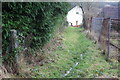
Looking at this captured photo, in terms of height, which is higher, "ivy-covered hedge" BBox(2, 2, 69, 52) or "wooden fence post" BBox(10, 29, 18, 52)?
"ivy-covered hedge" BBox(2, 2, 69, 52)

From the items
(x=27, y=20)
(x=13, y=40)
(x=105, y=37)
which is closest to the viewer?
(x=13, y=40)

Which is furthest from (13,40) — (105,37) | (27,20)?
(105,37)

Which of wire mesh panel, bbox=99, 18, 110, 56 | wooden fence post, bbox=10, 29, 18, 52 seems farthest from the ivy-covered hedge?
wire mesh panel, bbox=99, 18, 110, 56

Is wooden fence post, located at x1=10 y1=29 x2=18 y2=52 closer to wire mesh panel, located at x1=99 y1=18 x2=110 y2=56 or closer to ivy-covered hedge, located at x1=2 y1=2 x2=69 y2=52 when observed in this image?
ivy-covered hedge, located at x1=2 y1=2 x2=69 y2=52

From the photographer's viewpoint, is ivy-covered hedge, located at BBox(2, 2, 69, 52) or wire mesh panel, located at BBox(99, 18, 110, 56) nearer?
ivy-covered hedge, located at BBox(2, 2, 69, 52)

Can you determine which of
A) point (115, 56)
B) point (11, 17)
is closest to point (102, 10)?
point (115, 56)

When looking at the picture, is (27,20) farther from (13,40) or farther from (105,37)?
(105,37)

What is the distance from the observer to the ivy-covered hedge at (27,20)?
3.58 meters

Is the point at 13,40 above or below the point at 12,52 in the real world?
above

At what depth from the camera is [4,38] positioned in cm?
352

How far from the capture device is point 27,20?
4215 millimetres

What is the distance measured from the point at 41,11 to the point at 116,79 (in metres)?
3.17

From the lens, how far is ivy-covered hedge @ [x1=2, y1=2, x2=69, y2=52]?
3.58 meters

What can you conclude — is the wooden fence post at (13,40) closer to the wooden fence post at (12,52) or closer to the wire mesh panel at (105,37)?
the wooden fence post at (12,52)
